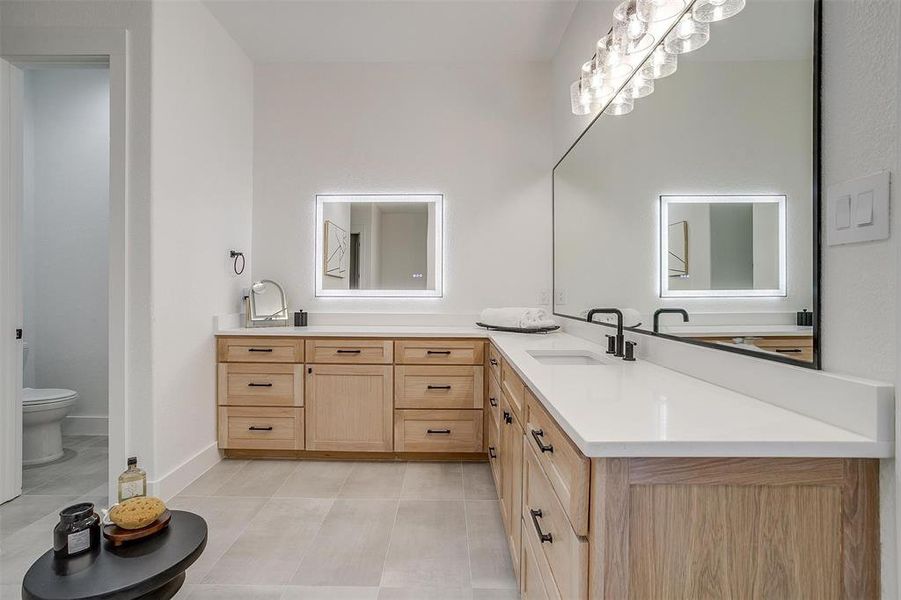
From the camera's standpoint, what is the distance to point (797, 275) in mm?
1004

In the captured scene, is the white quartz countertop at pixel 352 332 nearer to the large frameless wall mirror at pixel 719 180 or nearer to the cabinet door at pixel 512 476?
the cabinet door at pixel 512 476

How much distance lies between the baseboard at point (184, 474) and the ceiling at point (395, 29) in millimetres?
2810

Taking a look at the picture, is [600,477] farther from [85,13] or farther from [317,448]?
[85,13]

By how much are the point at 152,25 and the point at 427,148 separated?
179 cm

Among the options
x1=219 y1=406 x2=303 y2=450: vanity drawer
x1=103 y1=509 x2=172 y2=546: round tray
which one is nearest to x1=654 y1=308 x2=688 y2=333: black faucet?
x1=103 y1=509 x2=172 y2=546: round tray

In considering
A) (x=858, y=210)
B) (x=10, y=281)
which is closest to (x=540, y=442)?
(x=858, y=210)

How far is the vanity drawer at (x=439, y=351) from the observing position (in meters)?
2.86

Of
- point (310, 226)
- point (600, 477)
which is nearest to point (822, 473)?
point (600, 477)

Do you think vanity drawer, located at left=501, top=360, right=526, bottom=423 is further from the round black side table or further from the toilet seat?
the toilet seat

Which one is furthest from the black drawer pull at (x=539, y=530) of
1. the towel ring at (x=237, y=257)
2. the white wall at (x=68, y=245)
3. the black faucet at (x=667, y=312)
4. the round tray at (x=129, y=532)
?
the white wall at (x=68, y=245)

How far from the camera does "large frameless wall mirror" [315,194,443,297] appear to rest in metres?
3.38

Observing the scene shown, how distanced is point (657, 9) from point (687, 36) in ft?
0.60

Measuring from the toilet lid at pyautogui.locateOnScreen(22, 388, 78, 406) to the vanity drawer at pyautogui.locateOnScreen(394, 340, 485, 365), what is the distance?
216cm

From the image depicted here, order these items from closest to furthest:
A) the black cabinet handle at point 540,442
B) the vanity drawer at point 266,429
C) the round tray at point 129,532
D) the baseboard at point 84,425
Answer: the black cabinet handle at point 540,442
the round tray at point 129,532
the vanity drawer at point 266,429
the baseboard at point 84,425
